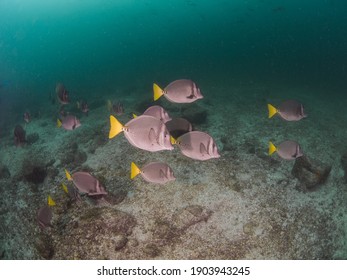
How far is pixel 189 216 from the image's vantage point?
5.29 metres

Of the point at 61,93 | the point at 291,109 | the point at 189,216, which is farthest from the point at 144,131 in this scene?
the point at 61,93

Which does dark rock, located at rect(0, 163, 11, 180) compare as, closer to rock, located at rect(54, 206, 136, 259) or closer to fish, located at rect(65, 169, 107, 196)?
rock, located at rect(54, 206, 136, 259)

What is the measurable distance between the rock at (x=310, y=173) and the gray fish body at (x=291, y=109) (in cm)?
196

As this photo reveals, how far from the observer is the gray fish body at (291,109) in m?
4.90

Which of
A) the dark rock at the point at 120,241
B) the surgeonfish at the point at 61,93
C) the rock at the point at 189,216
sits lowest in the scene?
the rock at the point at 189,216

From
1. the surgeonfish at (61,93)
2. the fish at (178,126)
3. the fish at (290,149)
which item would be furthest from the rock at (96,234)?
the fish at (290,149)

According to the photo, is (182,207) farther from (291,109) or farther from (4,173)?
(4,173)

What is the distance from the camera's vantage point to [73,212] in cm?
557

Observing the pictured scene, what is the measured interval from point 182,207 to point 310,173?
353 cm

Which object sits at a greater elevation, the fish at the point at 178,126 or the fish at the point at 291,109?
the fish at the point at 178,126

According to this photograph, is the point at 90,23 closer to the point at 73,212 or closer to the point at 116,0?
the point at 116,0

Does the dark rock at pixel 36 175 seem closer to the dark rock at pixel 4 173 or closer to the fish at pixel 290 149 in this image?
the dark rock at pixel 4 173

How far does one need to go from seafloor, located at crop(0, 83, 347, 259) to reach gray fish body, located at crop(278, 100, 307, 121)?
2165 millimetres
